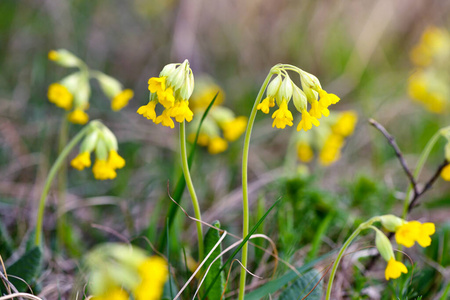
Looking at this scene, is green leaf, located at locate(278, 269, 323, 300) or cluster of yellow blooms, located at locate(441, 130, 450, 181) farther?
cluster of yellow blooms, located at locate(441, 130, 450, 181)

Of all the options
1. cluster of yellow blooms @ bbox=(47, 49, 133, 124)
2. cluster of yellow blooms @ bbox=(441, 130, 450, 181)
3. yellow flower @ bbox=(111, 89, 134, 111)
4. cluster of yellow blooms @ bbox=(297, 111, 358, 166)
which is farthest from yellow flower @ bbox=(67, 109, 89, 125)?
cluster of yellow blooms @ bbox=(441, 130, 450, 181)

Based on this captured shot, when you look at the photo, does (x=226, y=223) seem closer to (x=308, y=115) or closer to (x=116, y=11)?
(x=308, y=115)

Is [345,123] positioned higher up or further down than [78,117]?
higher up

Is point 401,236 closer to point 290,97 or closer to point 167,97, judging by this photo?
point 290,97

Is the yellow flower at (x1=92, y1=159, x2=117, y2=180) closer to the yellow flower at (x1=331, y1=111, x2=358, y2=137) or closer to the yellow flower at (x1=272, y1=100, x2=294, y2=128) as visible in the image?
the yellow flower at (x1=272, y1=100, x2=294, y2=128)

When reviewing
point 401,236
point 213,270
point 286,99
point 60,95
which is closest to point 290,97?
point 286,99

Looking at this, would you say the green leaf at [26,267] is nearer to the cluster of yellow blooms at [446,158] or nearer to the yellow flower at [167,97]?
the yellow flower at [167,97]
